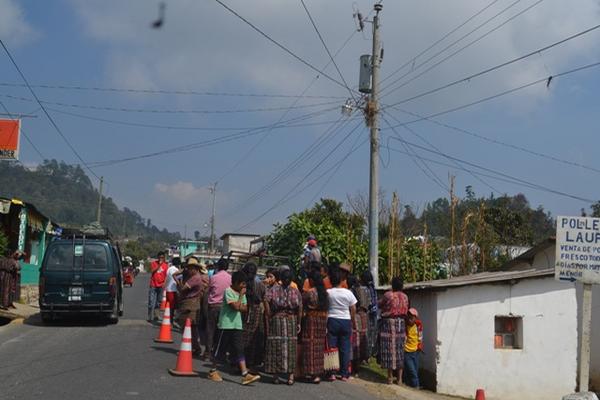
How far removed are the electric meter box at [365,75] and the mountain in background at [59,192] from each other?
7872 centimetres

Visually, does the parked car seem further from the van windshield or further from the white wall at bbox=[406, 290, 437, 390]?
the white wall at bbox=[406, 290, 437, 390]

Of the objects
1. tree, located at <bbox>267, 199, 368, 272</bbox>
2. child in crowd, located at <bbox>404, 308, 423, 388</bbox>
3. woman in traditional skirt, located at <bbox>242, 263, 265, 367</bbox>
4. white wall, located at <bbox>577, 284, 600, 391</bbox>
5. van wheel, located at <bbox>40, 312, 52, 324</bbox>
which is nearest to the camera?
woman in traditional skirt, located at <bbox>242, 263, 265, 367</bbox>

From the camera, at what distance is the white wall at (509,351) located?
12.3m

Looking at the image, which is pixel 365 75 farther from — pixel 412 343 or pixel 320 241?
pixel 412 343

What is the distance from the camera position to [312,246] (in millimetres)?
14695

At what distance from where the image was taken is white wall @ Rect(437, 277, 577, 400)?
1231 centimetres

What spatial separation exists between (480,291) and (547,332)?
141 cm

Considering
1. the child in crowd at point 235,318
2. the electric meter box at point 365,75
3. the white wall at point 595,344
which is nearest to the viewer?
the child in crowd at point 235,318

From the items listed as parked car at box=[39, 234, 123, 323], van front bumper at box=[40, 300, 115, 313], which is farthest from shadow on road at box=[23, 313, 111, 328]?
van front bumper at box=[40, 300, 115, 313]

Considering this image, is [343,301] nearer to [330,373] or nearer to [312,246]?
[330,373]

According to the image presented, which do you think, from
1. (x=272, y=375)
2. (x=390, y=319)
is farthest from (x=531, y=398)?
(x=272, y=375)

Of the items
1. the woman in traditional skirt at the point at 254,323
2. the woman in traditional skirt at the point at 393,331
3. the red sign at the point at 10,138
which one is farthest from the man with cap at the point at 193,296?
the red sign at the point at 10,138

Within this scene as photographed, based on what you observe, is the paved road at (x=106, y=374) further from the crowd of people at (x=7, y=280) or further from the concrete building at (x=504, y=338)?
the crowd of people at (x=7, y=280)

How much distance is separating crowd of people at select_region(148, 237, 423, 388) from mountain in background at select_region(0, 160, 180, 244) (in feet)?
275
